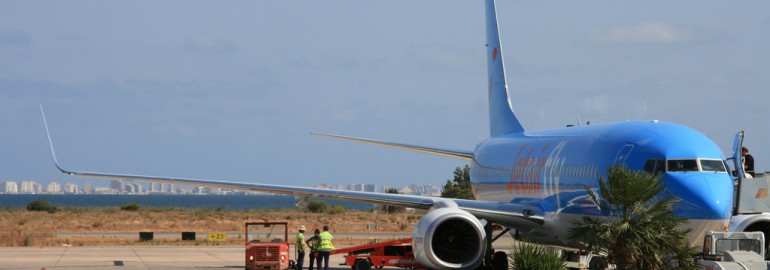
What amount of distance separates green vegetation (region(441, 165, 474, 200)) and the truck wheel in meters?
54.2

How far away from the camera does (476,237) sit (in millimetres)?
22844

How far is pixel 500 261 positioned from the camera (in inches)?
1027

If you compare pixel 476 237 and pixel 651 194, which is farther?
pixel 476 237

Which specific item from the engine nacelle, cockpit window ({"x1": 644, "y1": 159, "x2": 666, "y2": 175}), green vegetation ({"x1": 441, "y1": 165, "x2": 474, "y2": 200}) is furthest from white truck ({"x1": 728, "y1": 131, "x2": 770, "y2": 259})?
green vegetation ({"x1": 441, "y1": 165, "x2": 474, "y2": 200})

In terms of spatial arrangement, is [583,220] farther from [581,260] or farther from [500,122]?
[500,122]

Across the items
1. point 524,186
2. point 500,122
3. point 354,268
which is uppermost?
point 500,122

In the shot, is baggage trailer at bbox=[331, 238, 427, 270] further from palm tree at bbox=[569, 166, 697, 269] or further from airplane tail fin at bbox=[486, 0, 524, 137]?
palm tree at bbox=[569, 166, 697, 269]

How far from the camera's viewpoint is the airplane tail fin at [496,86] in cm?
3381

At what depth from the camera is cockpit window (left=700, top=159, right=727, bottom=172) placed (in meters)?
20.5

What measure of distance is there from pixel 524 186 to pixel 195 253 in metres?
15.3

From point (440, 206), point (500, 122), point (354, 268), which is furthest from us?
point (500, 122)

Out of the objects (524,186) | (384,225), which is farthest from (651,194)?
(384,225)

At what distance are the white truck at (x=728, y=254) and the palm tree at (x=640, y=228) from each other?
1.08 feet

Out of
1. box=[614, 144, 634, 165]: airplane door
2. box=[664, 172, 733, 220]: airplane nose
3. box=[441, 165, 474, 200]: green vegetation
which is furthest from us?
box=[441, 165, 474, 200]: green vegetation
